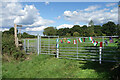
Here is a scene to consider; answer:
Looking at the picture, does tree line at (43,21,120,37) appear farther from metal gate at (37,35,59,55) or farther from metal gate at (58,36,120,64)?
metal gate at (58,36,120,64)

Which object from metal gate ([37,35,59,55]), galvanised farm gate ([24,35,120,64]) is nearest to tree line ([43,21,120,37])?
metal gate ([37,35,59,55])

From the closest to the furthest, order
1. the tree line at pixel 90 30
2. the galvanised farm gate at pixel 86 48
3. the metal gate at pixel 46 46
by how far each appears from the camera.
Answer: the galvanised farm gate at pixel 86 48 → the metal gate at pixel 46 46 → the tree line at pixel 90 30

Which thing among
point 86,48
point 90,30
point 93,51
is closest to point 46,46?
point 86,48

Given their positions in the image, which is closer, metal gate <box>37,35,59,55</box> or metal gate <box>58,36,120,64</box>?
metal gate <box>58,36,120,64</box>

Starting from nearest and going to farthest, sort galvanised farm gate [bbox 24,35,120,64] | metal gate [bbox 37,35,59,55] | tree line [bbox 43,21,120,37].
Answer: galvanised farm gate [bbox 24,35,120,64] < metal gate [bbox 37,35,59,55] < tree line [bbox 43,21,120,37]

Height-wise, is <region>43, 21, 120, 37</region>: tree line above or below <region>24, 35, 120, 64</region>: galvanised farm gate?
above

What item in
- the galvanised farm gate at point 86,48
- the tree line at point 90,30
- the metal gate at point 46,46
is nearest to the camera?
the galvanised farm gate at point 86,48

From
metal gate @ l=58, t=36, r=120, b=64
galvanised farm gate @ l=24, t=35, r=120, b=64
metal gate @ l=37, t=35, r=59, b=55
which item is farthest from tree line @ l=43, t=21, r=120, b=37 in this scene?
metal gate @ l=58, t=36, r=120, b=64

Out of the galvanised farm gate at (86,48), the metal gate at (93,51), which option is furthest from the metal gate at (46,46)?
the metal gate at (93,51)

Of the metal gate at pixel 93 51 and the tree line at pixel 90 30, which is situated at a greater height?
the tree line at pixel 90 30

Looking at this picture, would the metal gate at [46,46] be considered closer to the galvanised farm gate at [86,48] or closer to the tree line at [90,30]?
the galvanised farm gate at [86,48]

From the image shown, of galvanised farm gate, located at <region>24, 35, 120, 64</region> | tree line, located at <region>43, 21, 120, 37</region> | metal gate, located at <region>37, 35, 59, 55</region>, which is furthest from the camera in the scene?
tree line, located at <region>43, 21, 120, 37</region>

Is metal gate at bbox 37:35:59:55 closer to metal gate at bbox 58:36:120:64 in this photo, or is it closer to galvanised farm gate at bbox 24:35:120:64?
galvanised farm gate at bbox 24:35:120:64

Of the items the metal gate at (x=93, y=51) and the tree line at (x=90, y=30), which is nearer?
the metal gate at (x=93, y=51)
